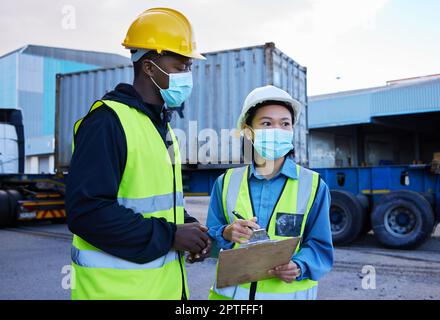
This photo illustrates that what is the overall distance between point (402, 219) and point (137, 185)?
7.72m

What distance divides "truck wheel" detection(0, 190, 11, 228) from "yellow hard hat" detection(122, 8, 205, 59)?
11181 mm

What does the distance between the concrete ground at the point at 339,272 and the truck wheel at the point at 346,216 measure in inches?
10.4

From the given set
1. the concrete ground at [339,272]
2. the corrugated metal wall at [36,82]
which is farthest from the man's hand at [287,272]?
the corrugated metal wall at [36,82]

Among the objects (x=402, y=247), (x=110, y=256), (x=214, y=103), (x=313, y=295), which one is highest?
(x=214, y=103)

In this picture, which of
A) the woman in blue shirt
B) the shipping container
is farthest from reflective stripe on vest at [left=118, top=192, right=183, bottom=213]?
the shipping container

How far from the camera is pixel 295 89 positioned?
9.92m

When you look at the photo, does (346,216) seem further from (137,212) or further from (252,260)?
(137,212)

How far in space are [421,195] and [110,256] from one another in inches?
317

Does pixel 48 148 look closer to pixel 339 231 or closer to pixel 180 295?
pixel 339 231

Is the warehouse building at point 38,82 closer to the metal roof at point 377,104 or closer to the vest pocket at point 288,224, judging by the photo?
the metal roof at point 377,104

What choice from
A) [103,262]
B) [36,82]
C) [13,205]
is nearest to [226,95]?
[13,205]

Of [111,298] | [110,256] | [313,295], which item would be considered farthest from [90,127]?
[313,295]

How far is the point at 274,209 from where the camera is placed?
2.06m

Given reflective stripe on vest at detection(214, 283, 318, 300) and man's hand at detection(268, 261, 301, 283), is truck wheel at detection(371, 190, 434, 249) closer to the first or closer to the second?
reflective stripe on vest at detection(214, 283, 318, 300)
